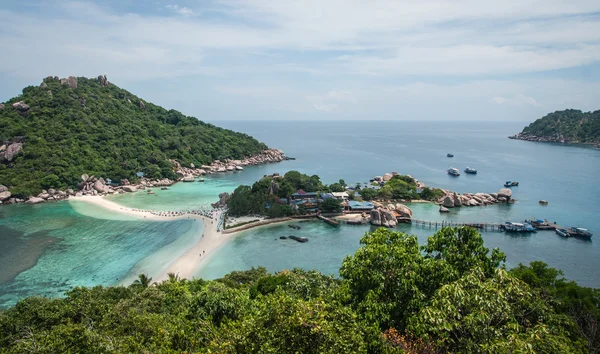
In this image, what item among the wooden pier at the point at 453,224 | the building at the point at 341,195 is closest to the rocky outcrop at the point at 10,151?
the building at the point at 341,195

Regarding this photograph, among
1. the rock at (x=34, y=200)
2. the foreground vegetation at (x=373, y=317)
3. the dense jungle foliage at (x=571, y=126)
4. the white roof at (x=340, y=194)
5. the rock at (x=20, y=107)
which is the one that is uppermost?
the dense jungle foliage at (x=571, y=126)

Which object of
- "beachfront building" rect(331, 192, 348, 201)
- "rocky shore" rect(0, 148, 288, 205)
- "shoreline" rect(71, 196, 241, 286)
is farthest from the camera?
"beachfront building" rect(331, 192, 348, 201)

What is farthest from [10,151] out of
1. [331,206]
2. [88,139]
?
[331,206]

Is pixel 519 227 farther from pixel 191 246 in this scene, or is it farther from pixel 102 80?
pixel 102 80

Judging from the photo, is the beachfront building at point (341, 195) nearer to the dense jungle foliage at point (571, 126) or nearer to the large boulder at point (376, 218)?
the large boulder at point (376, 218)

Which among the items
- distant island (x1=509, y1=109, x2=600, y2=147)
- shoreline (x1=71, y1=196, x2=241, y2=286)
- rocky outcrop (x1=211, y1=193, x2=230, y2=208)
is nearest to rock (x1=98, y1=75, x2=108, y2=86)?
shoreline (x1=71, y1=196, x2=241, y2=286)

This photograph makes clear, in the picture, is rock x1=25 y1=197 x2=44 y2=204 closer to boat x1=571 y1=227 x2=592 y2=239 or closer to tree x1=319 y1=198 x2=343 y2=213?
tree x1=319 y1=198 x2=343 y2=213

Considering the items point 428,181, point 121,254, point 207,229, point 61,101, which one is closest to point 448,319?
point 121,254
